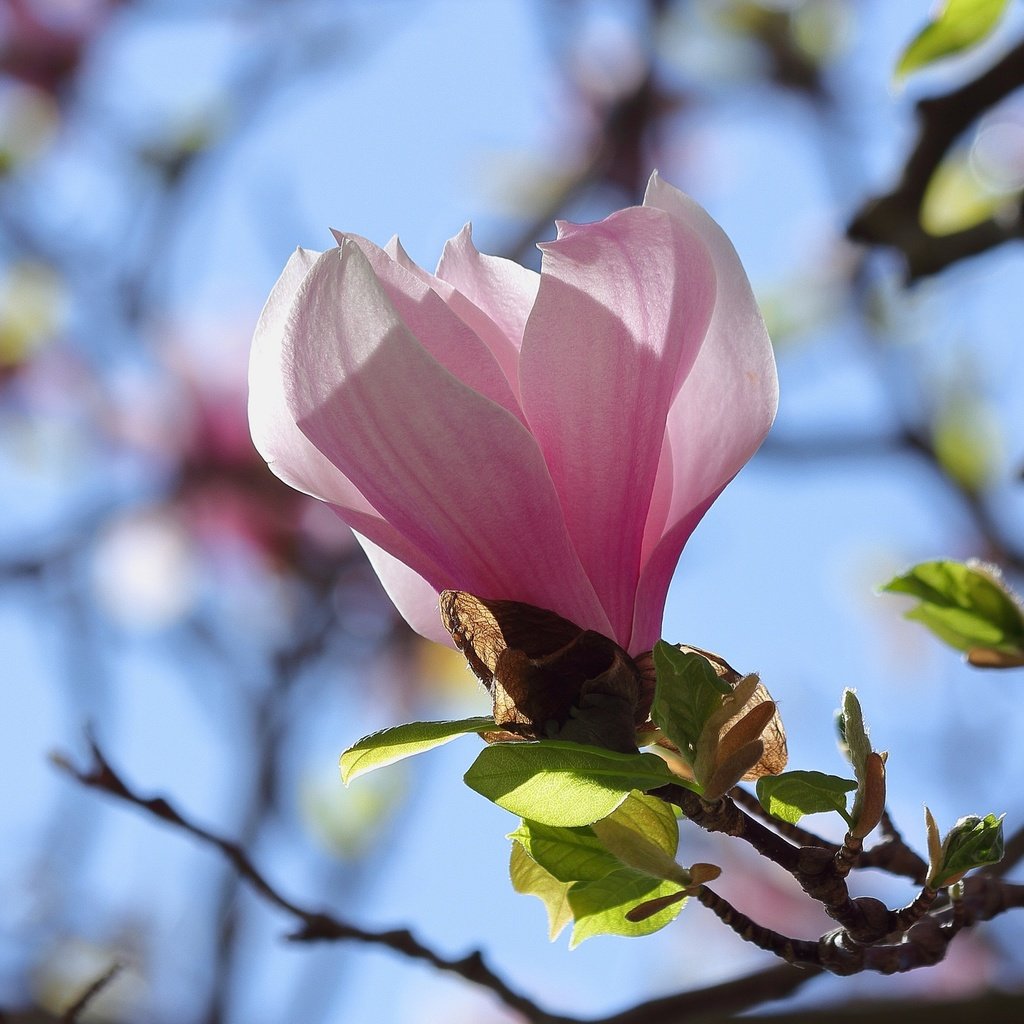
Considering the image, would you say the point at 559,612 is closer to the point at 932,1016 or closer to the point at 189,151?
the point at 932,1016

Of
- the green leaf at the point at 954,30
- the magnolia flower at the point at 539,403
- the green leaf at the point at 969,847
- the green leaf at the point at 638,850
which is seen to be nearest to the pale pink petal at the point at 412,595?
the magnolia flower at the point at 539,403

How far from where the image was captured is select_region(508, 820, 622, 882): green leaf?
550mm

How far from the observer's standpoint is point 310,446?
58cm

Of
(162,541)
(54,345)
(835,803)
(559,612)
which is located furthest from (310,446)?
(54,345)

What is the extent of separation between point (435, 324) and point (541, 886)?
270 millimetres

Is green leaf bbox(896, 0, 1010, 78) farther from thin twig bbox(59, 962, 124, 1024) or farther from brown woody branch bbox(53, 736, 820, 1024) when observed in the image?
thin twig bbox(59, 962, 124, 1024)

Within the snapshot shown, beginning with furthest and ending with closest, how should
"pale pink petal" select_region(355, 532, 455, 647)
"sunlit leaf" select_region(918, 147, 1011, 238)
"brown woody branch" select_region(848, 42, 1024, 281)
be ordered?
"sunlit leaf" select_region(918, 147, 1011, 238) < "brown woody branch" select_region(848, 42, 1024, 281) < "pale pink petal" select_region(355, 532, 455, 647)

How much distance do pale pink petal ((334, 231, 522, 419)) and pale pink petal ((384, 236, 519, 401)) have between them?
15mm

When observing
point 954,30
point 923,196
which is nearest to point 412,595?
point 954,30

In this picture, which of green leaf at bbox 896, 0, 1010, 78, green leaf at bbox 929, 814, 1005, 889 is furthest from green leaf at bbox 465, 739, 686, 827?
green leaf at bbox 896, 0, 1010, 78

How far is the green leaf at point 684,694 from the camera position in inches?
20.1

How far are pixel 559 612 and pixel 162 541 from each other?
82.2 inches

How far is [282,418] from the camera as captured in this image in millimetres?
580

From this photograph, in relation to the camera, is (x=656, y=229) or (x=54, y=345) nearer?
(x=656, y=229)
